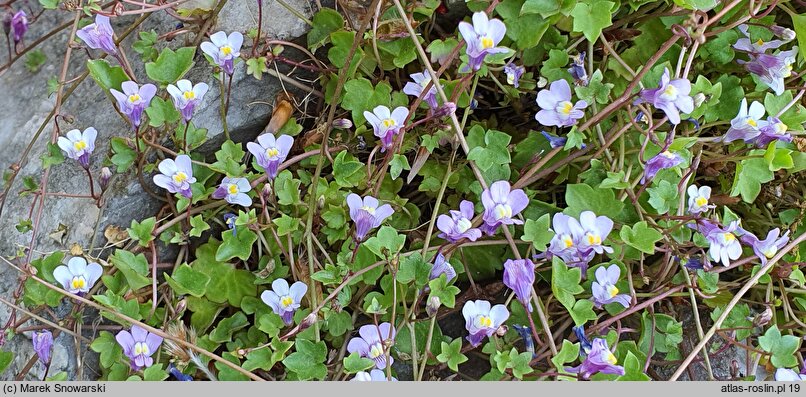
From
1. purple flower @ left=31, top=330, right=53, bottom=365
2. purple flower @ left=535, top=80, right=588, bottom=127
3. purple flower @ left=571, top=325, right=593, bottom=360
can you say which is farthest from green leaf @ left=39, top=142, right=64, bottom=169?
purple flower @ left=571, top=325, right=593, bottom=360

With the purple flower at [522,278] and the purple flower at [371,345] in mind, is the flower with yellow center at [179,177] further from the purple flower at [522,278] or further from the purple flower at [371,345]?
the purple flower at [522,278]

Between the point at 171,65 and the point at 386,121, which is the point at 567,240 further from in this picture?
the point at 171,65

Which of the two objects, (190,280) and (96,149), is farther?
(96,149)

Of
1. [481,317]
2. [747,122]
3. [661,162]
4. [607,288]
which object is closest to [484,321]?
[481,317]

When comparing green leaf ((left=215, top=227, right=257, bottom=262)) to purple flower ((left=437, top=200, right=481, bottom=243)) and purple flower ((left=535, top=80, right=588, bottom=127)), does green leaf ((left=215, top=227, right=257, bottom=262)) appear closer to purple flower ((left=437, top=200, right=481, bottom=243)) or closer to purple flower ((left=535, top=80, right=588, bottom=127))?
purple flower ((left=437, top=200, right=481, bottom=243))

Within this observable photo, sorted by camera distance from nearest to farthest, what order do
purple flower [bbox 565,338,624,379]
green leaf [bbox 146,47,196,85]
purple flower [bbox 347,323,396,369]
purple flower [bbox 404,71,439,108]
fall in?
purple flower [bbox 565,338,624,379], purple flower [bbox 347,323,396,369], purple flower [bbox 404,71,439,108], green leaf [bbox 146,47,196,85]
